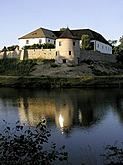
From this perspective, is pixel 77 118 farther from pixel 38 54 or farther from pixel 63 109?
pixel 38 54

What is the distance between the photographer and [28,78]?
60.8 meters

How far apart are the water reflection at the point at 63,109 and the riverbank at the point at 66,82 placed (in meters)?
14.3

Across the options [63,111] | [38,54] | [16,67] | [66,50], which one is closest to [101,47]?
[66,50]

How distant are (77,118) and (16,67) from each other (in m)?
42.9

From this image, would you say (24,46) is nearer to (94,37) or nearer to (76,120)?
(94,37)

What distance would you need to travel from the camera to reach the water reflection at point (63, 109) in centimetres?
2712

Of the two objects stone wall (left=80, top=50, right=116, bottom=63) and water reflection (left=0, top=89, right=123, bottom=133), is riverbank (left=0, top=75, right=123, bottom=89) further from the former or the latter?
water reflection (left=0, top=89, right=123, bottom=133)

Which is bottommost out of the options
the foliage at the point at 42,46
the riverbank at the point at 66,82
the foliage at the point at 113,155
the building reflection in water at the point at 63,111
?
the foliage at the point at 113,155

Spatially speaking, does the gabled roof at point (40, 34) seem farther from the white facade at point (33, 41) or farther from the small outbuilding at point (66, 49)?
the small outbuilding at point (66, 49)

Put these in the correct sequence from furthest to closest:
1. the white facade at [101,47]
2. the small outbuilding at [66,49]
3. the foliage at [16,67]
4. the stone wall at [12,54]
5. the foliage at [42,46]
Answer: the white facade at [101,47] → the stone wall at [12,54] → the foliage at [42,46] → the small outbuilding at [66,49] → the foliage at [16,67]

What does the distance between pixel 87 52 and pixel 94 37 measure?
7.47 m

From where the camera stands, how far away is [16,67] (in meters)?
69.8

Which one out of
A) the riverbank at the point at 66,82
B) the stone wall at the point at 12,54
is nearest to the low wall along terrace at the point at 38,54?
the stone wall at the point at 12,54

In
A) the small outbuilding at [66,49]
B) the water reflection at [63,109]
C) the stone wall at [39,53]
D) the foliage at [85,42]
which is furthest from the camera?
the foliage at [85,42]
